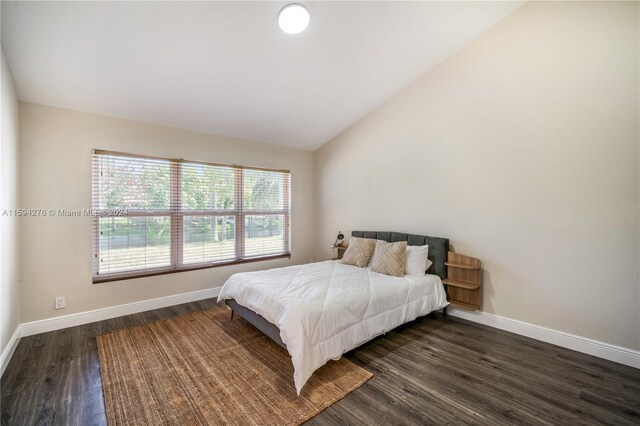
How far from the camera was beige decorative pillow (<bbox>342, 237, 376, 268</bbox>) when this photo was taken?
3.61m

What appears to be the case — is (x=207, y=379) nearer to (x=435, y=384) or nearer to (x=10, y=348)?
(x=435, y=384)

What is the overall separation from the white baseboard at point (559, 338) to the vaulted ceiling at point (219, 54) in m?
3.11

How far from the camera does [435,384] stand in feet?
6.72

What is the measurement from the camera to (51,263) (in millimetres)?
2863

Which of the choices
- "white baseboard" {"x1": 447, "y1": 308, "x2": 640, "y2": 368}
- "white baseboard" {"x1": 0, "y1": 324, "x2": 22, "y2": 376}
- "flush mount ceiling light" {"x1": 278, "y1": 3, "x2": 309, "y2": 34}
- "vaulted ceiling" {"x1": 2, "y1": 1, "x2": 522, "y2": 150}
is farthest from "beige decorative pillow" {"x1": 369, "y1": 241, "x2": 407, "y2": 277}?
"white baseboard" {"x1": 0, "y1": 324, "x2": 22, "y2": 376}

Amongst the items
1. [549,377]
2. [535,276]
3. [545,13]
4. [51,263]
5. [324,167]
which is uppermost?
[545,13]

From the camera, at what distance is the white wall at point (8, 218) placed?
2.16 m

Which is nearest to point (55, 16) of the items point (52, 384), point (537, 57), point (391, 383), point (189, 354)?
point (52, 384)

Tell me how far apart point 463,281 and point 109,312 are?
4.12 meters

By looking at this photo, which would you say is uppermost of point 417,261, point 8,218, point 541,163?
point 541,163

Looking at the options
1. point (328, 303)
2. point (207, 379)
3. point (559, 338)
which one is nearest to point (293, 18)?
point (328, 303)

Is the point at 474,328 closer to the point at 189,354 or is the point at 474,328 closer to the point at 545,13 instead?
the point at 189,354

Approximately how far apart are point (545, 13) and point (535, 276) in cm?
262

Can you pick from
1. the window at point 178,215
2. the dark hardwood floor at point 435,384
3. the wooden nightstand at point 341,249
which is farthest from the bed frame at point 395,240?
the window at point 178,215
